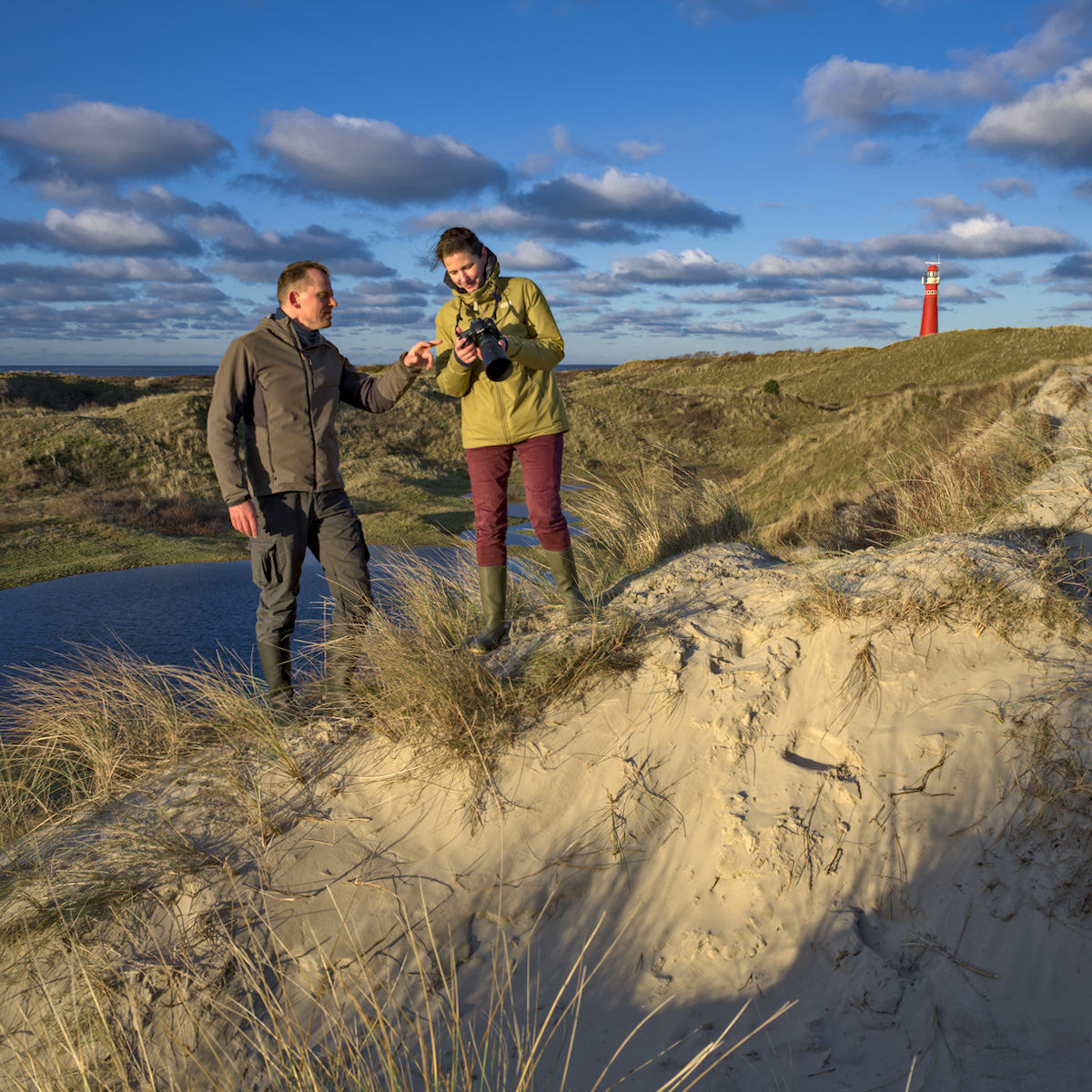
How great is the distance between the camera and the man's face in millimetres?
Answer: 3625

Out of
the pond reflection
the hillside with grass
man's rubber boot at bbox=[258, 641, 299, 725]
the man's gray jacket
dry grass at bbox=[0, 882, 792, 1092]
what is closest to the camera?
dry grass at bbox=[0, 882, 792, 1092]

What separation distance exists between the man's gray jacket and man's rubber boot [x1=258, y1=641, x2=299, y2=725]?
76 cm

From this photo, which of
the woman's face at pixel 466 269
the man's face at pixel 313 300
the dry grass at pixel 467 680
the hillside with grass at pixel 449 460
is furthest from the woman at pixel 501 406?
the hillside with grass at pixel 449 460

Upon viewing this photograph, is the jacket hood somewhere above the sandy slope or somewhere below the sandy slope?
above

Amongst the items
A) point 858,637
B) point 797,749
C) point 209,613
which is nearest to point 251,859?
point 797,749

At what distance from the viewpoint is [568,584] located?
3.83 meters

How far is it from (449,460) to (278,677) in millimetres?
16879

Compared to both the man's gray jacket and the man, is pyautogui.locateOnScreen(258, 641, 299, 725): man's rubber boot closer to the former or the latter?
the man

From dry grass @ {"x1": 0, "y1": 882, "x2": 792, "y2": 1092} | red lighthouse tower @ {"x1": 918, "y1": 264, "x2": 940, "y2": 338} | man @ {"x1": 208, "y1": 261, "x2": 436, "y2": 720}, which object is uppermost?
red lighthouse tower @ {"x1": 918, "y1": 264, "x2": 940, "y2": 338}

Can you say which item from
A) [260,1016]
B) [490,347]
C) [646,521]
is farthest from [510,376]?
[260,1016]

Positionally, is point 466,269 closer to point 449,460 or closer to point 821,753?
point 821,753

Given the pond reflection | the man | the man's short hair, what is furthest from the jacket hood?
the pond reflection

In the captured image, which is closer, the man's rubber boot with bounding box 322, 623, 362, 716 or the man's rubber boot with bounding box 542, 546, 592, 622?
the man's rubber boot with bounding box 322, 623, 362, 716

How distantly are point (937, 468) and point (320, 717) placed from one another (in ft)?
15.5
